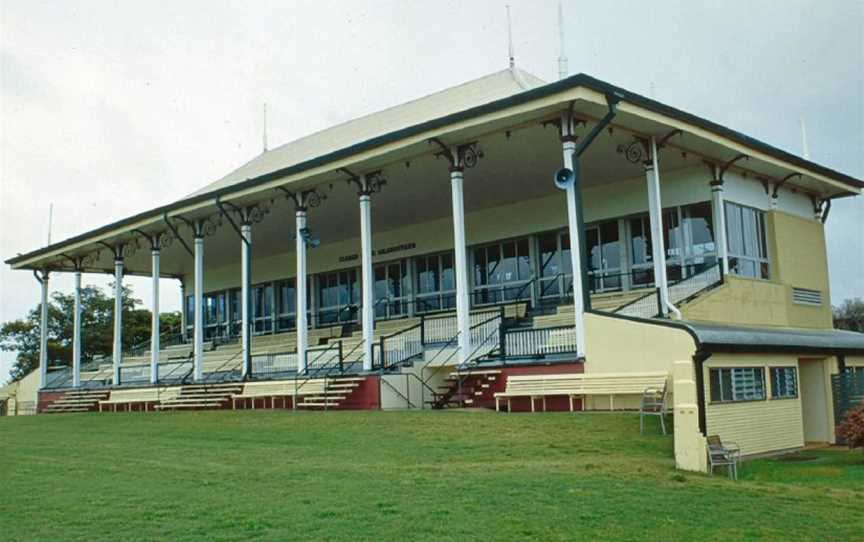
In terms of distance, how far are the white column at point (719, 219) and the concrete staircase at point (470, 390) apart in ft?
22.9

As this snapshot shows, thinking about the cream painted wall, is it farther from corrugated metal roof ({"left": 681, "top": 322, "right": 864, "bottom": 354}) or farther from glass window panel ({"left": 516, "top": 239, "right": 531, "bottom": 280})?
glass window panel ({"left": 516, "top": 239, "right": 531, "bottom": 280})

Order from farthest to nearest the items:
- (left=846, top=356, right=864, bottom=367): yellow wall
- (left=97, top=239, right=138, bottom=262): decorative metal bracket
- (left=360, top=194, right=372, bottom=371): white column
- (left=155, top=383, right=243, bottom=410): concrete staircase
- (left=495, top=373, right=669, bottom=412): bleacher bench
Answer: (left=97, top=239, right=138, bottom=262): decorative metal bracket → (left=155, top=383, right=243, bottom=410): concrete staircase → (left=360, top=194, right=372, bottom=371): white column → (left=846, top=356, right=864, bottom=367): yellow wall → (left=495, top=373, right=669, bottom=412): bleacher bench

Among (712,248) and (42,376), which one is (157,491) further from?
(42,376)

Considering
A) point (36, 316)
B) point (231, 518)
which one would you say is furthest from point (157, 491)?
point (36, 316)

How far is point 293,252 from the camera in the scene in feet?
123

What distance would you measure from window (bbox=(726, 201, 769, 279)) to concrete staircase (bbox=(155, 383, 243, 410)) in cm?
1385

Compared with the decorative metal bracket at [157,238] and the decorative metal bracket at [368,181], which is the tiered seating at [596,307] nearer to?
the decorative metal bracket at [368,181]

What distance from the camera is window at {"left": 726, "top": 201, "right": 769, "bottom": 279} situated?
23.9 metres

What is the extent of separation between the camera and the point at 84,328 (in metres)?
55.7

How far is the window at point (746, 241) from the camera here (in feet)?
78.3

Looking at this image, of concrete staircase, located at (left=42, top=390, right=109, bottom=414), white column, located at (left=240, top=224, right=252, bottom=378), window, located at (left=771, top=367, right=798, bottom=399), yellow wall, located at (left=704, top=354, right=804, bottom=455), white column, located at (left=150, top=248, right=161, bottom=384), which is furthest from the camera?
concrete staircase, located at (left=42, top=390, right=109, bottom=414)

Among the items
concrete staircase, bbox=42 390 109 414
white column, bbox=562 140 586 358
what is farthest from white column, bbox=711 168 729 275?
concrete staircase, bbox=42 390 109 414

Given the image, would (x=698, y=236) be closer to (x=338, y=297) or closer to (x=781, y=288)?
(x=781, y=288)

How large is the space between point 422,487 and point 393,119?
738 inches
